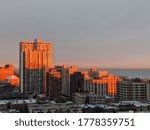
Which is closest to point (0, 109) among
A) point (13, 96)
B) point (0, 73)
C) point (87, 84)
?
point (13, 96)

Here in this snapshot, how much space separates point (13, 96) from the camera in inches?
326

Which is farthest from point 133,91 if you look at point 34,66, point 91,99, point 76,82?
point 34,66

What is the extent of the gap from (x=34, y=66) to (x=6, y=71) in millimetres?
1053

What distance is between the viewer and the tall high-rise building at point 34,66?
9.89 metres

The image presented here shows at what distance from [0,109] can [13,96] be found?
6.75ft

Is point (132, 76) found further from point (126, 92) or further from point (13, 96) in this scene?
point (13, 96)

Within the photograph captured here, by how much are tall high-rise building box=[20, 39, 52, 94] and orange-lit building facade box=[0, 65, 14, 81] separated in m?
0.38

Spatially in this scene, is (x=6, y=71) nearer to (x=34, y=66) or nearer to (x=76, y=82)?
(x=34, y=66)

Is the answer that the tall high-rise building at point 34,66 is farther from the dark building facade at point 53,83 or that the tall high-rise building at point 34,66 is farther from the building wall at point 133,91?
the building wall at point 133,91

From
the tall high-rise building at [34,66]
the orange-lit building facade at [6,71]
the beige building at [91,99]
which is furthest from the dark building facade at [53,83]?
the beige building at [91,99]

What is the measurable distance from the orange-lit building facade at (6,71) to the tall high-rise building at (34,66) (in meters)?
0.38

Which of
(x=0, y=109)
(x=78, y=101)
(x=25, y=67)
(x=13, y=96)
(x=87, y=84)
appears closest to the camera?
(x=0, y=109)

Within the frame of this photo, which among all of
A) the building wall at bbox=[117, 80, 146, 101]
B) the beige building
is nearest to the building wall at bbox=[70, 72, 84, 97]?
the building wall at bbox=[117, 80, 146, 101]

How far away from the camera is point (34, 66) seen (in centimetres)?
1027
